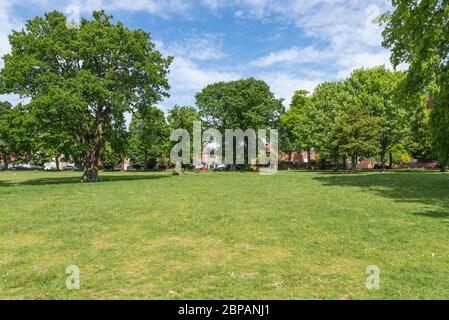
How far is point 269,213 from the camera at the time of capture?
47.3 feet

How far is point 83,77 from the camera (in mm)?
32562

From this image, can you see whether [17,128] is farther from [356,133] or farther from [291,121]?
[291,121]

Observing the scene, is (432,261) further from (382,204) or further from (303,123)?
(303,123)

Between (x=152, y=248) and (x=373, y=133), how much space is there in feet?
153

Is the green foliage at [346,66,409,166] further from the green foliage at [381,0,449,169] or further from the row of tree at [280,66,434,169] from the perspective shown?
the green foliage at [381,0,449,169]

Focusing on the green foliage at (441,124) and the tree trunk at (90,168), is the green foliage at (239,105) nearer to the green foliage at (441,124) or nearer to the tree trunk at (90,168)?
the tree trunk at (90,168)

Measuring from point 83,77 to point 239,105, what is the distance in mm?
40158

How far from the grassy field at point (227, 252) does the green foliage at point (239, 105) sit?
181 ft

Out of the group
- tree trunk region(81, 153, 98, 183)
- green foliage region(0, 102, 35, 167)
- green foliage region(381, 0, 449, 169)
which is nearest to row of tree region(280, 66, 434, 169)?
green foliage region(381, 0, 449, 169)

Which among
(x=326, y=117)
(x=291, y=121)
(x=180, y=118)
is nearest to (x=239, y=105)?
(x=291, y=121)

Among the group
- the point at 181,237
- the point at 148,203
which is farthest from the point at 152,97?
the point at 181,237

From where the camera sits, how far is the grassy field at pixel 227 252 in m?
6.23

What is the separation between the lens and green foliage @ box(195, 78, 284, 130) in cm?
6975

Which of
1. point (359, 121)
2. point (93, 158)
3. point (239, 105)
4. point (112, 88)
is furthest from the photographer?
point (239, 105)
